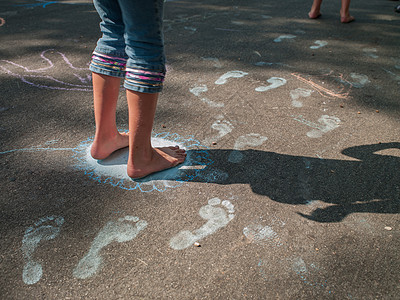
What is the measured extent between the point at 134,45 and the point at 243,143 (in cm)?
91

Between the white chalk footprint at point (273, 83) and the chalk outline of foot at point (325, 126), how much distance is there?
55 cm

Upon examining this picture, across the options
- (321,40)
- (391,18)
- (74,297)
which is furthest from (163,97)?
(391,18)

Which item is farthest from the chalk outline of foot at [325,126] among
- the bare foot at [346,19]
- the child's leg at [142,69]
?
the bare foot at [346,19]

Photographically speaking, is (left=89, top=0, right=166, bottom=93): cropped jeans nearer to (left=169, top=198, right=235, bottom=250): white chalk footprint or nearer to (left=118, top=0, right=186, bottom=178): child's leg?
(left=118, top=0, right=186, bottom=178): child's leg

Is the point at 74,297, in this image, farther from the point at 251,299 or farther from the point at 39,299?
the point at 251,299

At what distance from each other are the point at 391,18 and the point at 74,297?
17.4 feet

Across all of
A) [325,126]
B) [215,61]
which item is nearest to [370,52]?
[215,61]

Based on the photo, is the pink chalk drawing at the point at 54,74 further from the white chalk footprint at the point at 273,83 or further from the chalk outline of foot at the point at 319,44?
the chalk outline of foot at the point at 319,44

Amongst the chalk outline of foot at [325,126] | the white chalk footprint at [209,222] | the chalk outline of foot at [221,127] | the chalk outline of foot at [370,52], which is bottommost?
the white chalk footprint at [209,222]

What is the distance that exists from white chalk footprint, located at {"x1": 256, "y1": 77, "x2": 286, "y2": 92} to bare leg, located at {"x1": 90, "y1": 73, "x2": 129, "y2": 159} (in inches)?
50.2

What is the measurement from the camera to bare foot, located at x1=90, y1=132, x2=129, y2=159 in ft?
6.00

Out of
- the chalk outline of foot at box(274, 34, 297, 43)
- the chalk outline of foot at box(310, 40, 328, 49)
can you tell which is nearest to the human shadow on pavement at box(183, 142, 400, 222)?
the chalk outline of foot at box(310, 40, 328, 49)

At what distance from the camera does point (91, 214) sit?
5.06 feet

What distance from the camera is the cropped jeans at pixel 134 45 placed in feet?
4.54
